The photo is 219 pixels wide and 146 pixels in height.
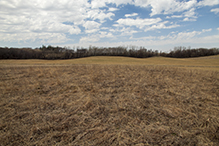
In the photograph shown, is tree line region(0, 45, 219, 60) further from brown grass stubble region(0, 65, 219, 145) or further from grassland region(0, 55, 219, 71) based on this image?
brown grass stubble region(0, 65, 219, 145)

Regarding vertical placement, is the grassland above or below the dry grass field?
above

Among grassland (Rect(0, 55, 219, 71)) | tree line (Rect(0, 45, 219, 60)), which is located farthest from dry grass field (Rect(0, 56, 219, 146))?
tree line (Rect(0, 45, 219, 60))

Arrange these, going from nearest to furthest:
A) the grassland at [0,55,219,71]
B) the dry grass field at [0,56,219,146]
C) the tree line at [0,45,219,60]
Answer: the dry grass field at [0,56,219,146], the grassland at [0,55,219,71], the tree line at [0,45,219,60]

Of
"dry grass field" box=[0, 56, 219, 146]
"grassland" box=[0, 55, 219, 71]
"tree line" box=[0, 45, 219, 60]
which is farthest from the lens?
"tree line" box=[0, 45, 219, 60]

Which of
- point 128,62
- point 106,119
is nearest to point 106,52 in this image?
point 128,62

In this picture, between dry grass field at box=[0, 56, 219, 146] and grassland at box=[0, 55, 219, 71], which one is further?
grassland at box=[0, 55, 219, 71]

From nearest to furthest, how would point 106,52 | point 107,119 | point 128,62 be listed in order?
point 107,119 < point 128,62 < point 106,52

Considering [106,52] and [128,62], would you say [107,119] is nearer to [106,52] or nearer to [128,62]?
[128,62]

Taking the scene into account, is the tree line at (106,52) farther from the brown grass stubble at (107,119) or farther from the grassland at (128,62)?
the brown grass stubble at (107,119)

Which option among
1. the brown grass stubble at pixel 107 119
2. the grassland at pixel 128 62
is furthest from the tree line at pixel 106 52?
the brown grass stubble at pixel 107 119

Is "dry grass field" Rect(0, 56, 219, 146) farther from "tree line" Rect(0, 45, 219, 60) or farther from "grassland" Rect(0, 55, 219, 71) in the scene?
"tree line" Rect(0, 45, 219, 60)

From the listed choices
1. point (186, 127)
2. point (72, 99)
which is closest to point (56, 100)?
point (72, 99)

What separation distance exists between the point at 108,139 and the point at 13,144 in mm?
2240

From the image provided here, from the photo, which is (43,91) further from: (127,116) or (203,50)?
(203,50)
